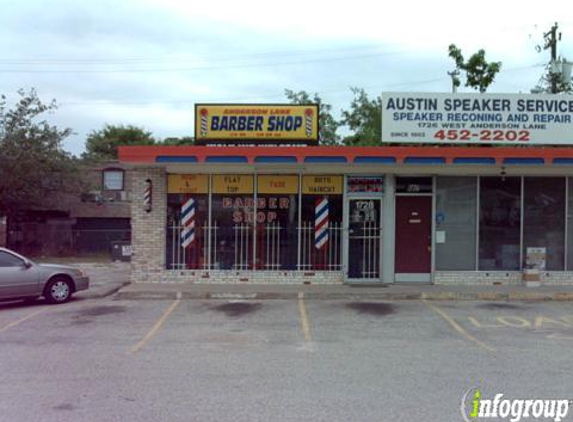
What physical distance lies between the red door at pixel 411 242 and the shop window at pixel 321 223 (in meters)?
1.57

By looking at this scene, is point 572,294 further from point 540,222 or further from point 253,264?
point 253,264

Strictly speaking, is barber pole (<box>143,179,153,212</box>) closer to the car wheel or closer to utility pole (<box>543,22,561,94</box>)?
the car wheel

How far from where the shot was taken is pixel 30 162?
87.6 feet

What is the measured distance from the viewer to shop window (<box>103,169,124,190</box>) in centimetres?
3281

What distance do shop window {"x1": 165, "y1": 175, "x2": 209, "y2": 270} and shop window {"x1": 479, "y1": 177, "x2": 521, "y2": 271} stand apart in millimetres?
7301

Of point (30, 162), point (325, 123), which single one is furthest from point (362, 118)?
point (30, 162)

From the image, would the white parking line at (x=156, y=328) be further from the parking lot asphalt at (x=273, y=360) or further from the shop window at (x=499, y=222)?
the shop window at (x=499, y=222)

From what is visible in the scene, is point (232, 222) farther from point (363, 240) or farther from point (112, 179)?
point (112, 179)

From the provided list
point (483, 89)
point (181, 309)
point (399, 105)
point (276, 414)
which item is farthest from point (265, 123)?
point (483, 89)

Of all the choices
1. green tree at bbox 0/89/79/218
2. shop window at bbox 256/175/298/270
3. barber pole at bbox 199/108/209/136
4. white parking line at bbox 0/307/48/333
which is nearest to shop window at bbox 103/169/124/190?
green tree at bbox 0/89/79/218

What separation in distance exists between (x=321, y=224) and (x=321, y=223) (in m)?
0.03

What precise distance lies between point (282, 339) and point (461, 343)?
2.73m

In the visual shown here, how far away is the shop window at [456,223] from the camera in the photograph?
15672 millimetres

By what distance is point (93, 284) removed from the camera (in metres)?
16.3
